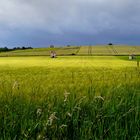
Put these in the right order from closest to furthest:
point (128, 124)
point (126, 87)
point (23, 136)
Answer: point (23, 136)
point (128, 124)
point (126, 87)

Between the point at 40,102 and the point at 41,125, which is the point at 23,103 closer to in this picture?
the point at 40,102

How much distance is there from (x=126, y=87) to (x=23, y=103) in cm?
216

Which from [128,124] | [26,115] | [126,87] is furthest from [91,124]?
[126,87]

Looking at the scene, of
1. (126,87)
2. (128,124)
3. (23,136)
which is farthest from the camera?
(126,87)

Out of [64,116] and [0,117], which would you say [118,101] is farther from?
[0,117]

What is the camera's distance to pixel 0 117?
6.73 meters

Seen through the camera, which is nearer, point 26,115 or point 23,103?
point 26,115

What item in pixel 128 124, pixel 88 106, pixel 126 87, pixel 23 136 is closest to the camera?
pixel 23 136

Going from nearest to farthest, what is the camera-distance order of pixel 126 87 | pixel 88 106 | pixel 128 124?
1. pixel 128 124
2. pixel 88 106
3. pixel 126 87

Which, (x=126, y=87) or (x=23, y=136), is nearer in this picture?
(x=23, y=136)

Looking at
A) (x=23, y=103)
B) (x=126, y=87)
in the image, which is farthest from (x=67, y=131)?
(x=126, y=87)

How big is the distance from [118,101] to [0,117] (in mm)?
2044

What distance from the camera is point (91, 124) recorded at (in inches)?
251

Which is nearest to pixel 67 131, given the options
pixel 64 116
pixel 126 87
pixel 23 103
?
pixel 64 116
